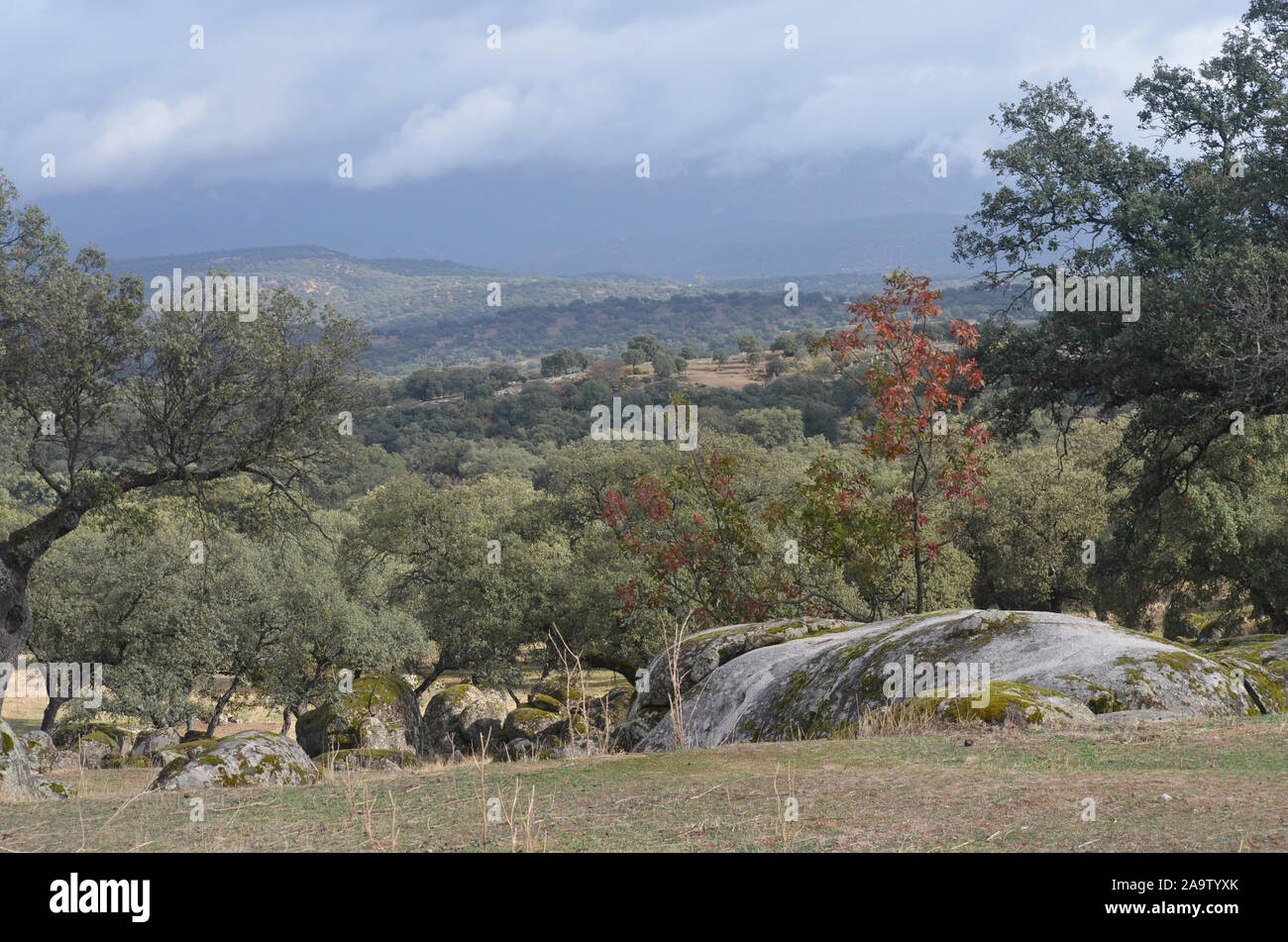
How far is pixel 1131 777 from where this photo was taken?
6949 mm

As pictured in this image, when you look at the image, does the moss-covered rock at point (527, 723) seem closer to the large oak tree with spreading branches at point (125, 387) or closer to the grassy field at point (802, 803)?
the large oak tree with spreading branches at point (125, 387)

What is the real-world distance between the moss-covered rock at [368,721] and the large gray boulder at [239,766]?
1664 cm

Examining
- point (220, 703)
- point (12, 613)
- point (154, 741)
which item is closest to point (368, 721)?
point (154, 741)

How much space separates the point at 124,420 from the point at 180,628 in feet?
55.1

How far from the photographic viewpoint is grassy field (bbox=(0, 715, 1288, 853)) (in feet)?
18.7

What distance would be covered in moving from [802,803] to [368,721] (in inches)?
1044

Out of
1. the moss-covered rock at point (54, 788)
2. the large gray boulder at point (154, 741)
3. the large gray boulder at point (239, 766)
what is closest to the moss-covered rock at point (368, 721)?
the large gray boulder at point (154, 741)

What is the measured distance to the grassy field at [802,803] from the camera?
5.71m

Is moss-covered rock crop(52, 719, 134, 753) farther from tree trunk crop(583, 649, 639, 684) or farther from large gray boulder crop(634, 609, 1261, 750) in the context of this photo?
large gray boulder crop(634, 609, 1261, 750)

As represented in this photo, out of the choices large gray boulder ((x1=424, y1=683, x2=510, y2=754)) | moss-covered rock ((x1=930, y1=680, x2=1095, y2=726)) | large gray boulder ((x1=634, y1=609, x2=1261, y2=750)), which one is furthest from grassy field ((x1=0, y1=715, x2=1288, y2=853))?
large gray boulder ((x1=424, y1=683, x2=510, y2=754))

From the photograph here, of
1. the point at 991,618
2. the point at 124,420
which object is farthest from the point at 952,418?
the point at 124,420

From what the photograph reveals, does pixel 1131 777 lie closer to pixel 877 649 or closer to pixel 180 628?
pixel 877 649

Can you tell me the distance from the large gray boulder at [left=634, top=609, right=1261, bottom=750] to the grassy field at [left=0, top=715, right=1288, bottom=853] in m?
0.84
